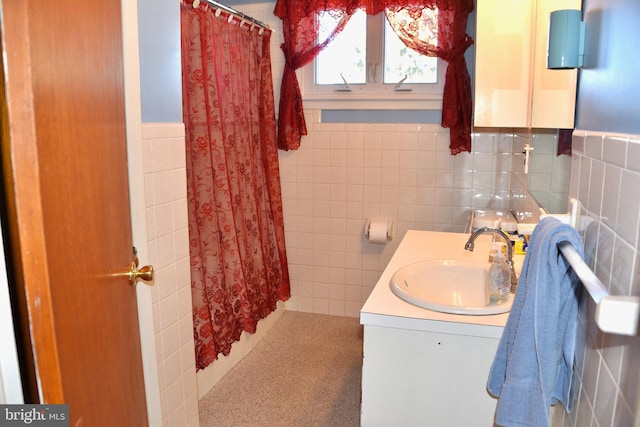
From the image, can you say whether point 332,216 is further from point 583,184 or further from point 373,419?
point 583,184

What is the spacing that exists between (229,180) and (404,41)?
1.29 m

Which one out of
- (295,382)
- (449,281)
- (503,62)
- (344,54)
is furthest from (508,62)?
(295,382)

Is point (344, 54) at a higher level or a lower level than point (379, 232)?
higher

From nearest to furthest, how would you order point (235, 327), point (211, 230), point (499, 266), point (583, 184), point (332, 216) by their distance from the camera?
point (583, 184) < point (499, 266) < point (211, 230) < point (235, 327) < point (332, 216)

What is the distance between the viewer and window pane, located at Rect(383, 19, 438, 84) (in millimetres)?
3180

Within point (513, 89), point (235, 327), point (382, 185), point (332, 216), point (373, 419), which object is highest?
point (513, 89)

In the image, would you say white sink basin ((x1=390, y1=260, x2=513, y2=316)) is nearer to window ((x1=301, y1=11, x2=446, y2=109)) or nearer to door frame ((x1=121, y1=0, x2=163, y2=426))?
door frame ((x1=121, y1=0, x2=163, y2=426))

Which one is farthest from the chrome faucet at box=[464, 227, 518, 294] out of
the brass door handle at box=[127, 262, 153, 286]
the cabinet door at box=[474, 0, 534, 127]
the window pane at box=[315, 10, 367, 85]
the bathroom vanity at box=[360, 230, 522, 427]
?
the window pane at box=[315, 10, 367, 85]

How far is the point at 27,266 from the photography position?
0.77 meters

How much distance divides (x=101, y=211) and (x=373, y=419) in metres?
0.98

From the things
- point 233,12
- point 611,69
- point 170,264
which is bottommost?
point 170,264

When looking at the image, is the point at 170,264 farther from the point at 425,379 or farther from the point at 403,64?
the point at 403,64

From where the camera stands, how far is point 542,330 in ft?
3.24

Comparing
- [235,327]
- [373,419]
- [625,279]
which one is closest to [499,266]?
[373,419]
